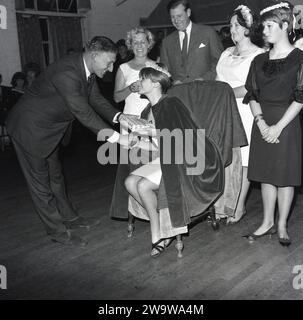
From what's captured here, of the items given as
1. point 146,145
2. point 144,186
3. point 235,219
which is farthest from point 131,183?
point 235,219

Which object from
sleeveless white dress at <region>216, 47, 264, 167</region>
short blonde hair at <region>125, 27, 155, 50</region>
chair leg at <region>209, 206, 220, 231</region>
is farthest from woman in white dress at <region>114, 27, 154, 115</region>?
chair leg at <region>209, 206, 220, 231</region>

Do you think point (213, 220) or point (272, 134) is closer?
point (272, 134)

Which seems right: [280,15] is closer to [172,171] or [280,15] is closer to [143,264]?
[172,171]

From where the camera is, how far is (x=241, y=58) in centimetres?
314

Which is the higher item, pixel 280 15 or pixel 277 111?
pixel 280 15

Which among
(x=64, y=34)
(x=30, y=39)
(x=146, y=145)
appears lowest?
(x=146, y=145)

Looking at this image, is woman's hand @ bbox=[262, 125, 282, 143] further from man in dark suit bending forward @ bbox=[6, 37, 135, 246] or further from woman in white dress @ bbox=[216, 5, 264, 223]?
man in dark suit bending forward @ bbox=[6, 37, 135, 246]

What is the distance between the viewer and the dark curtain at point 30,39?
28.2 feet

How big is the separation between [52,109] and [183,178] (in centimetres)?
104

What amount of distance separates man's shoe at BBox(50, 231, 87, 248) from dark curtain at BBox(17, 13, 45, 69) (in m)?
6.32

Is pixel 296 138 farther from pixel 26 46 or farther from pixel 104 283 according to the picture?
pixel 26 46

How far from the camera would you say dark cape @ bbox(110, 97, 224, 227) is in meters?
2.71

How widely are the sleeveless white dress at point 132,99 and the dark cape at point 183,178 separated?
1.16 feet
